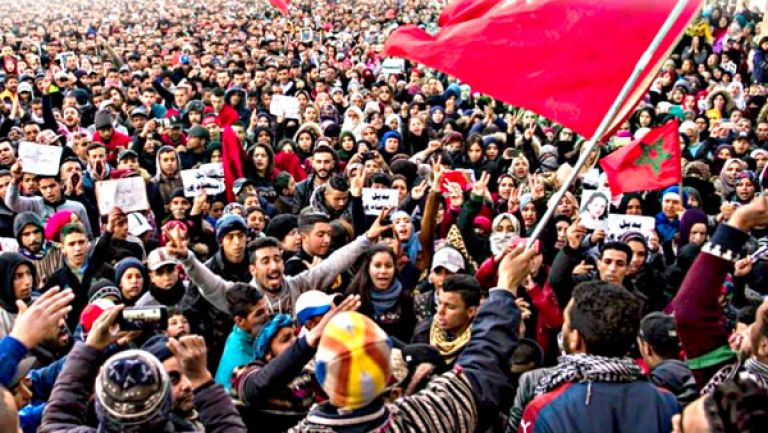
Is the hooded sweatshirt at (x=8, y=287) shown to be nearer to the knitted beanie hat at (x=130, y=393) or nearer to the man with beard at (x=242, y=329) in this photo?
the man with beard at (x=242, y=329)

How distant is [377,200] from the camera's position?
6.11 meters

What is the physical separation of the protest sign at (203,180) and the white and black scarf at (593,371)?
4.60 meters

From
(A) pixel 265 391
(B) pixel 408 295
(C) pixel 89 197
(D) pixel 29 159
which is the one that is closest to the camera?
(A) pixel 265 391

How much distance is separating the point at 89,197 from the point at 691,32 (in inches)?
488

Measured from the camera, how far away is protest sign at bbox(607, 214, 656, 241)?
5.78m

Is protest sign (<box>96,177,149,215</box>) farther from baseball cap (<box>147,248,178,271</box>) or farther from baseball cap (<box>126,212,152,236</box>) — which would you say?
baseball cap (<box>147,248,178,271</box>)

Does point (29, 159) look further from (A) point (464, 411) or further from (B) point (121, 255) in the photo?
(A) point (464, 411)

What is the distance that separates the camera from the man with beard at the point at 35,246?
532 centimetres

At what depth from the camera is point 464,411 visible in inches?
97.6

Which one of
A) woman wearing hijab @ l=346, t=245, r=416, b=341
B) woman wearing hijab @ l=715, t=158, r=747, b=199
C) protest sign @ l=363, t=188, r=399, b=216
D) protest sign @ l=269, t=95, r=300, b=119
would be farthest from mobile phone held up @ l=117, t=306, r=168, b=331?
protest sign @ l=269, t=95, r=300, b=119

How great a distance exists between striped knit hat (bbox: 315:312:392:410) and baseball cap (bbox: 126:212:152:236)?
3703 mm

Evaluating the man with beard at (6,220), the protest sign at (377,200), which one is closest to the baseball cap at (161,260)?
the protest sign at (377,200)

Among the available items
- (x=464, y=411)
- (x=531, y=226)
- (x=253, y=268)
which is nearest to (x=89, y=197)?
(x=253, y=268)

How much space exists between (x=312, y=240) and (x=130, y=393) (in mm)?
3063
